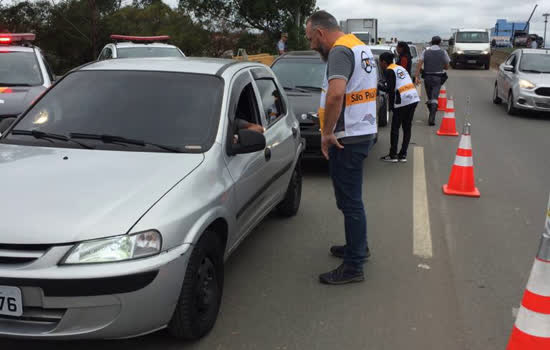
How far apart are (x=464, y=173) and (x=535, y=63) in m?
9.33

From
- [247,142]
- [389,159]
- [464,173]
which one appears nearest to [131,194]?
[247,142]

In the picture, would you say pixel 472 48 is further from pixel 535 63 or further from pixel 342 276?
pixel 342 276

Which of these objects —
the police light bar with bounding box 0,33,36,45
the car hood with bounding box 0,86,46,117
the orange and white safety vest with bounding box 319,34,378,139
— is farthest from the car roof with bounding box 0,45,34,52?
the orange and white safety vest with bounding box 319,34,378,139

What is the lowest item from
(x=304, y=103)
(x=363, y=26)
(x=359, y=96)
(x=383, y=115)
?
(x=383, y=115)

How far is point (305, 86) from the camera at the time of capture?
8.59 m

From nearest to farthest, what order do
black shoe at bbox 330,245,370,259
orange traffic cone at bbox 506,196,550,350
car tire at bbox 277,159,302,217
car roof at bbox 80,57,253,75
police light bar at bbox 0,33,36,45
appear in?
orange traffic cone at bbox 506,196,550,350
car roof at bbox 80,57,253,75
black shoe at bbox 330,245,370,259
car tire at bbox 277,159,302,217
police light bar at bbox 0,33,36,45

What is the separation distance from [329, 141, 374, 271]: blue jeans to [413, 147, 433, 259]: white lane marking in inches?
32.9

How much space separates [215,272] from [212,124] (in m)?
1.02

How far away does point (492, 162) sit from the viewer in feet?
28.8

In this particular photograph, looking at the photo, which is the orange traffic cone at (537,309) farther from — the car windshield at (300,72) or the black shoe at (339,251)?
the car windshield at (300,72)

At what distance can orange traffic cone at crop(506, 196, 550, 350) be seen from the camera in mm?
2607

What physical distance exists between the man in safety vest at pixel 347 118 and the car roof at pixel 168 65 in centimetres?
81

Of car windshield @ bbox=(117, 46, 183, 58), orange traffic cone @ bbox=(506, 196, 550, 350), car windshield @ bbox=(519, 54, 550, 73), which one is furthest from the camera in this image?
car windshield @ bbox=(519, 54, 550, 73)

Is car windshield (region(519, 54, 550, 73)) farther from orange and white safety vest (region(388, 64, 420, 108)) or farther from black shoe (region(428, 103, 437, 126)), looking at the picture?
orange and white safety vest (region(388, 64, 420, 108))
